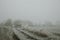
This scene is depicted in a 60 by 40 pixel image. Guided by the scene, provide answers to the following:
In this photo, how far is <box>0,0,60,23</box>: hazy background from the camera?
4669 millimetres

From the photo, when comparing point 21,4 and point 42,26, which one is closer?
point 42,26

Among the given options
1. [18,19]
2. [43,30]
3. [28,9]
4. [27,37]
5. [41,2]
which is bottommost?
[27,37]

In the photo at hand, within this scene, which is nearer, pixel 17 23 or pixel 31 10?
pixel 17 23

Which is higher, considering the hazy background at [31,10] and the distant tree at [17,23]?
the hazy background at [31,10]

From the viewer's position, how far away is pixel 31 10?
485 cm

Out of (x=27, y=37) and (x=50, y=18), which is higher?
(x=50, y=18)

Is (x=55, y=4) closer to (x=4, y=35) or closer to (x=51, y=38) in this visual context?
(x=51, y=38)

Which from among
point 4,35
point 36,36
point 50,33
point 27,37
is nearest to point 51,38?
point 50,33

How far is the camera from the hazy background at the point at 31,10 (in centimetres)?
467

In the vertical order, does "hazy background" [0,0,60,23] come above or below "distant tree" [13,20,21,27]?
above

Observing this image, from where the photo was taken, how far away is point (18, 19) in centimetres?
476

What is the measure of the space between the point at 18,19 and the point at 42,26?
1120 millimetres

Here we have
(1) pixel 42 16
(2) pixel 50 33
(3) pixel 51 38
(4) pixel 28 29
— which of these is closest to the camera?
(3) pixel 51 38

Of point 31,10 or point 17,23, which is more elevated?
point 31,10
